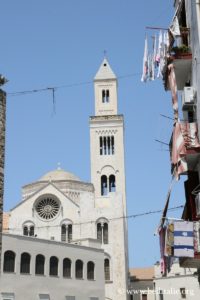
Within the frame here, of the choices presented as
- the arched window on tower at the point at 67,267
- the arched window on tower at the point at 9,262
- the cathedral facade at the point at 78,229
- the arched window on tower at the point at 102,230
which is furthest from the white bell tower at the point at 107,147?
the arched window on tower at the point at 9,262

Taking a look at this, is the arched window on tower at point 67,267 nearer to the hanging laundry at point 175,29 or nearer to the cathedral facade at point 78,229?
the cathedral facade at point 78,229

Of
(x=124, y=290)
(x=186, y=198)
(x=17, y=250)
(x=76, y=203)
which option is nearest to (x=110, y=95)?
(x=76, y=203)

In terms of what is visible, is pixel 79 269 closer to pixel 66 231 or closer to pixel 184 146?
pixel 66 231

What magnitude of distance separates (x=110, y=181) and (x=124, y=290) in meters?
14.0

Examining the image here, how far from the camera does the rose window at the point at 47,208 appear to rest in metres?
51.1

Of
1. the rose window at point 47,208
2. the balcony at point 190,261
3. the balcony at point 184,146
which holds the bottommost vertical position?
the balcony at point 190,261

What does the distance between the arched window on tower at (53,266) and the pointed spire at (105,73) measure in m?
31.3

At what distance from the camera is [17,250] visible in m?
34.0

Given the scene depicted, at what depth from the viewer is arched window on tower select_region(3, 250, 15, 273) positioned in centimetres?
3300

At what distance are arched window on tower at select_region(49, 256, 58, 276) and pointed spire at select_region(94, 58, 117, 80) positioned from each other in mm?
31275

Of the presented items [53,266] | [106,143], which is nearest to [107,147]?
[106,143]

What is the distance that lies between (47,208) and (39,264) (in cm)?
1609

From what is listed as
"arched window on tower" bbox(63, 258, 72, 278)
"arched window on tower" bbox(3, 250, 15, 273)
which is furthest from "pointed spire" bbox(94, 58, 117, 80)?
"arched window on tower" bbox(3, 250, 15, 273)

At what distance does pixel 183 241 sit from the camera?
39.0 ft
